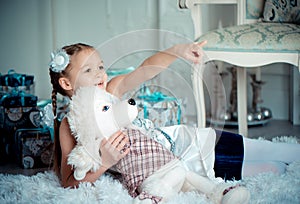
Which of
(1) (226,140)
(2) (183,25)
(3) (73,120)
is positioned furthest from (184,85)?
(2) (183,25)

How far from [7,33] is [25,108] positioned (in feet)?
3.65

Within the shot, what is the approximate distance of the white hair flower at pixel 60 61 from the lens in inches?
66.4

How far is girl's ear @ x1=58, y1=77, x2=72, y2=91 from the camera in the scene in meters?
1.71

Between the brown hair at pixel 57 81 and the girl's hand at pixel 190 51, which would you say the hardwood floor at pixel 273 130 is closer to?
the brown hair at pixel 57 81

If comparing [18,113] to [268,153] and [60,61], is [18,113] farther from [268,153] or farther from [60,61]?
→ [268,153]

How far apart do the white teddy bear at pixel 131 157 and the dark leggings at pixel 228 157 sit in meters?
0.17

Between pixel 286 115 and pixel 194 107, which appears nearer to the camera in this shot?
pixel 194 107

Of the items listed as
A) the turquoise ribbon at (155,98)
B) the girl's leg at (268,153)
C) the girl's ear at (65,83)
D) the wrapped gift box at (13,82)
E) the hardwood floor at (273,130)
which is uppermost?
the girl's ear at (65,83)

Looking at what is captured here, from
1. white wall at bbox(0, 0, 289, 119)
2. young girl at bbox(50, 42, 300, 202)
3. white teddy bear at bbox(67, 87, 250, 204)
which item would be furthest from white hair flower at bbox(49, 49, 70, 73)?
white wall at bbox(0, 0, 289, 119)

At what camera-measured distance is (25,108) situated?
2.40 m

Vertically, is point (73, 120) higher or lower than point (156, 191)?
higher

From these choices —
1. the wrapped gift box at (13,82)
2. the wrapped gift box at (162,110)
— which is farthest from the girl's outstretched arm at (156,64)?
the wrapped gift box at (13,82)

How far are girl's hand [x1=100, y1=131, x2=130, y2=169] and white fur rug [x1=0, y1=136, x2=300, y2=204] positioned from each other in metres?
0.08

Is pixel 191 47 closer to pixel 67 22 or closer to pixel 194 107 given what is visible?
pixel 194 107
